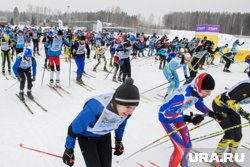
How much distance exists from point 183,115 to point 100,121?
147cm

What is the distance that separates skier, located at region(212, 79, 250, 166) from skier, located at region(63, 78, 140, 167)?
2.07 m

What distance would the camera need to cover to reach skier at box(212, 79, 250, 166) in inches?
142

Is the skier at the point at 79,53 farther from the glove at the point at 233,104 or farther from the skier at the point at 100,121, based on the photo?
the skier at the point at 100,121

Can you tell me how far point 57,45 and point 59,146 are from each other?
4.97 metres

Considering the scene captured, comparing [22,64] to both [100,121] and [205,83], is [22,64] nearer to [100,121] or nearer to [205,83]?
[100,121]

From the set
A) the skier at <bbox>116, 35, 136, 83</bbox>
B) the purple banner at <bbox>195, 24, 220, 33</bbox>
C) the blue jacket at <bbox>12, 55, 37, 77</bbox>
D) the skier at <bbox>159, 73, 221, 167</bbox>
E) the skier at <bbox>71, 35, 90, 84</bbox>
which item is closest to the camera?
the skier at <bbox>159, 73, 221, 167</bbox>

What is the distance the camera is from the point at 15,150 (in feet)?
13.5

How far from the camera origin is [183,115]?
3.34 meters

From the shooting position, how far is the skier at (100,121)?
87.6 inches

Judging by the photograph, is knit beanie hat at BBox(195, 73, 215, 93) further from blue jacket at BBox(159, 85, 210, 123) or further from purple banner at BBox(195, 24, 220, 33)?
purple banner at BBox(195, 24, 220, 33)

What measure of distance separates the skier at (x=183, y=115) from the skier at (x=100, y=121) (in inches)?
40.8

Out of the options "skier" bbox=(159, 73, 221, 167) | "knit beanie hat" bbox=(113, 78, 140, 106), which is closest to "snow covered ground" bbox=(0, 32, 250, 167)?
"skier" bbox=(159, 73, 221, 167)

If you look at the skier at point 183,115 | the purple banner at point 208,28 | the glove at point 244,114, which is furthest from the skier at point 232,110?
the purple banner at point 208,28
